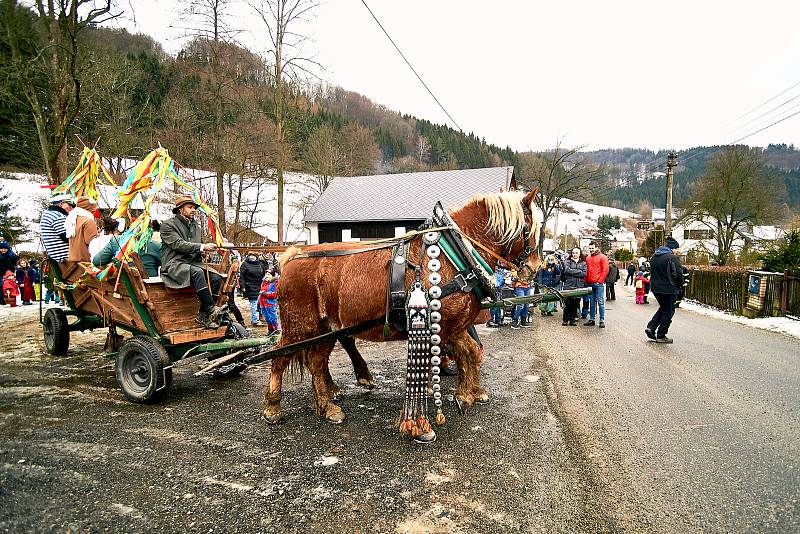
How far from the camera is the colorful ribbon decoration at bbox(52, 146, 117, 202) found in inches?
221

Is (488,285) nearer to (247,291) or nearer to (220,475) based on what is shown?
(220,475)

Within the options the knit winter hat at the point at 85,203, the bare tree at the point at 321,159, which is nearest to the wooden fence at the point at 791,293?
the knit winter hat at the point at 85,203

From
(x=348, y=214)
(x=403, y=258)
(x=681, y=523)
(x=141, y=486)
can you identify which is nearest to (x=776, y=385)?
(x=681, y=523)

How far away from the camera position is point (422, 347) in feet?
11.4

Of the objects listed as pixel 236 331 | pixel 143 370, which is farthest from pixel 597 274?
pixel 143 370

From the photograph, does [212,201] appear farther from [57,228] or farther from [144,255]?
[144,255]

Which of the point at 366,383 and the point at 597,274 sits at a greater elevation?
the point at 597,274

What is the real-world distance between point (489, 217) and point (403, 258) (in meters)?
0.96

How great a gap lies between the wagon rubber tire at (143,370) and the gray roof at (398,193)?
20.9m

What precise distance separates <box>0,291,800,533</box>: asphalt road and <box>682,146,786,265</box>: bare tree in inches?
1212

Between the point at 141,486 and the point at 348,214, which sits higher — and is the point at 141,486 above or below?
below

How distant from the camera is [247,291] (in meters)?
9.55

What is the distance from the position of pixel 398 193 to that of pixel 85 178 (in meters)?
23.0

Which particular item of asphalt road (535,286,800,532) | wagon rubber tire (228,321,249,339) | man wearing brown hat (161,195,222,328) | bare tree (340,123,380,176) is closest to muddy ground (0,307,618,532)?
asphalt road (535,286,800,532)
